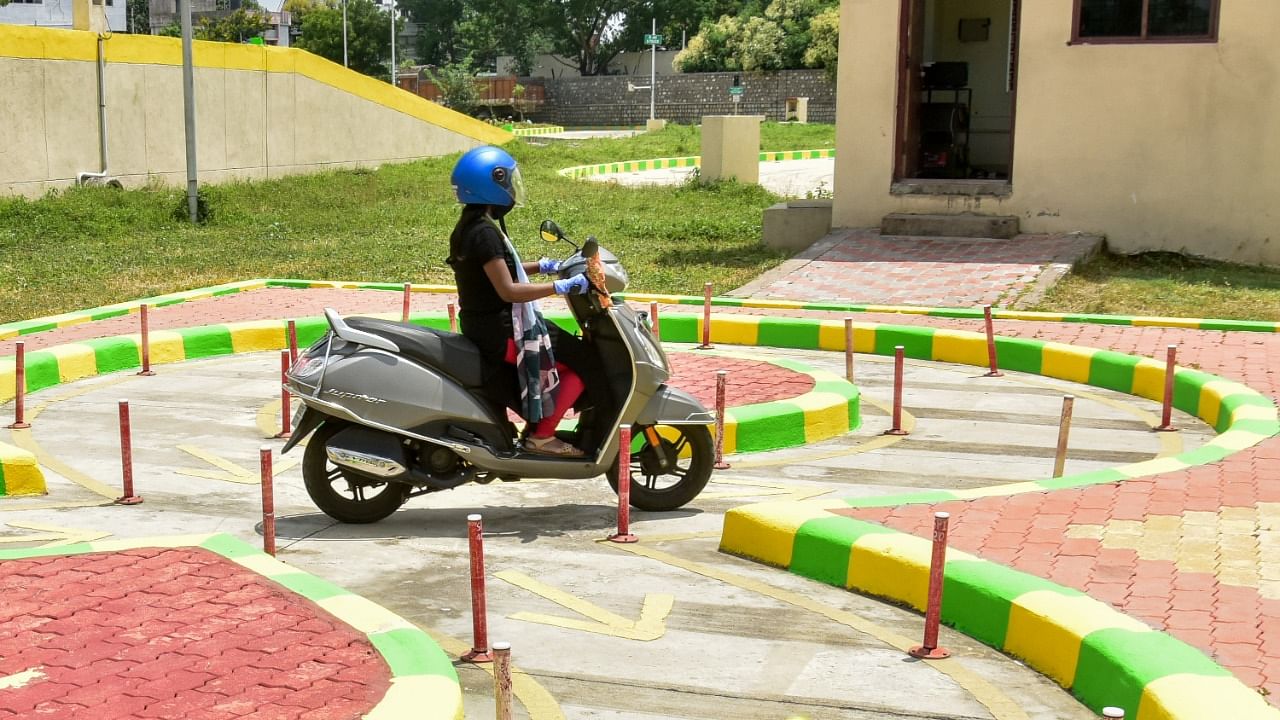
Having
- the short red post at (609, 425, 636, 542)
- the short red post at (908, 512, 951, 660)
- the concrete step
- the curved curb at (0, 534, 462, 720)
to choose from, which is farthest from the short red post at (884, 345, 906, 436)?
the concrete step

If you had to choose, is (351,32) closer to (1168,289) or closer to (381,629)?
(1168,289)

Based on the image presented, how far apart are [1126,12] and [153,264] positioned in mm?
11398

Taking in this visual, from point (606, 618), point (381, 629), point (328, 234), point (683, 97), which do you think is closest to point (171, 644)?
point (381, 629)

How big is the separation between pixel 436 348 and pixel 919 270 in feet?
33.2

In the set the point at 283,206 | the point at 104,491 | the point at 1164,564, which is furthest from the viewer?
the point at 283,206

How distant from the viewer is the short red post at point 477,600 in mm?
5375

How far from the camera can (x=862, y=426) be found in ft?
34.7

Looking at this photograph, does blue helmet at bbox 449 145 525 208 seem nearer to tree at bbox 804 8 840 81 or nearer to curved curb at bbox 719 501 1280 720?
curved curb at bbox 719 501 1280 720

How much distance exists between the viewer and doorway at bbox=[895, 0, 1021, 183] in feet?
69.3

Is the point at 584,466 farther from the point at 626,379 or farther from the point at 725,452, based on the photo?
the point at 725,452

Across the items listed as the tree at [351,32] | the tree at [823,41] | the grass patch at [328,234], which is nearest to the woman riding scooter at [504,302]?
the grass patch at [328,234]

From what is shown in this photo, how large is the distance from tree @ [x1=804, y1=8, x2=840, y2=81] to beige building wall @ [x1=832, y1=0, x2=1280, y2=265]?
45630mm

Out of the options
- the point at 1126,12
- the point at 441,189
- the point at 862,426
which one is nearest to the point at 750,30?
the point at 441,189

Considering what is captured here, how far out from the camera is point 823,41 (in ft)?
211
